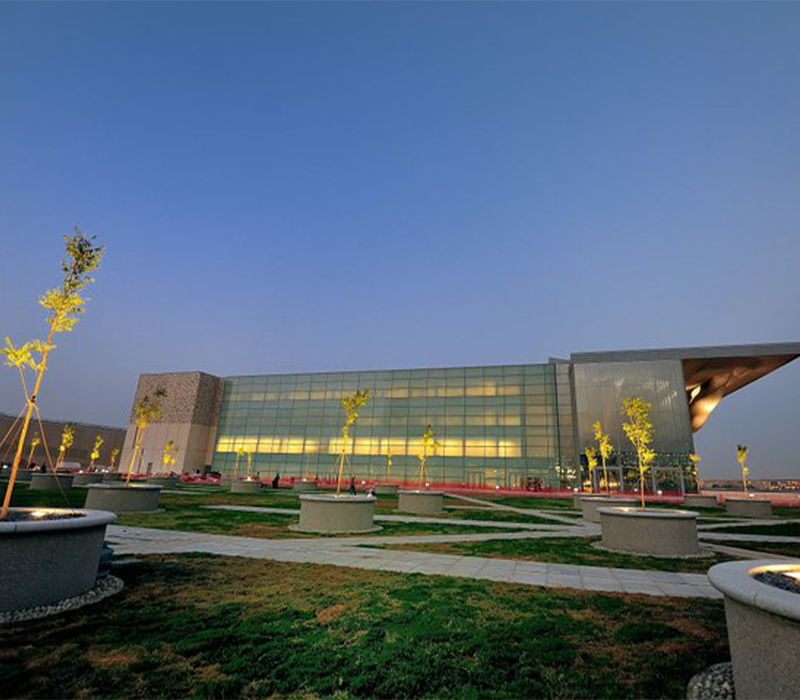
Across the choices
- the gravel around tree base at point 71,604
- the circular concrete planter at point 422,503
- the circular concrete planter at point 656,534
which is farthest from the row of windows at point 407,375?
the gravel around tree base at point 71,604

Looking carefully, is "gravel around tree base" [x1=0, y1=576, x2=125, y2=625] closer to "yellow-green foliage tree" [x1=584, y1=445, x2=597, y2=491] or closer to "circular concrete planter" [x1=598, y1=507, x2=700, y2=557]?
"circular concrete planter" [x1=598, y1=507, x2=700, y2=557]

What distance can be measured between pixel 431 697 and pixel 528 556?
881 cm

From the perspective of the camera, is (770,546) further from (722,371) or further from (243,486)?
(722,371)

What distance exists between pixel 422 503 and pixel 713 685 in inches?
787

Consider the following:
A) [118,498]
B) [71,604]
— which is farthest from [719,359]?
[71,604]

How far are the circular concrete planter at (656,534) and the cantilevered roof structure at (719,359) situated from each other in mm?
43993

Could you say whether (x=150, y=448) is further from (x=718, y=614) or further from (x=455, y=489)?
(x=718, y=614)

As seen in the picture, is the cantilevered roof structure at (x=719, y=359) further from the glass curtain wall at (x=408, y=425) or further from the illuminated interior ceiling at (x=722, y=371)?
the glass curtain wall at (x=408, y=425)

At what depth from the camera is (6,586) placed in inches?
246

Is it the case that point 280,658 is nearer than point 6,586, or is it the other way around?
point 280,658

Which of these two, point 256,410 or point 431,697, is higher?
point 256,410

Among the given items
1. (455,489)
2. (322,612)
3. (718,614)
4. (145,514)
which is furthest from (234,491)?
(718,614)

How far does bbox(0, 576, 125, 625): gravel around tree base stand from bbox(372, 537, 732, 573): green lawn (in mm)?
7582

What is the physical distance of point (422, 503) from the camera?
2388cm
